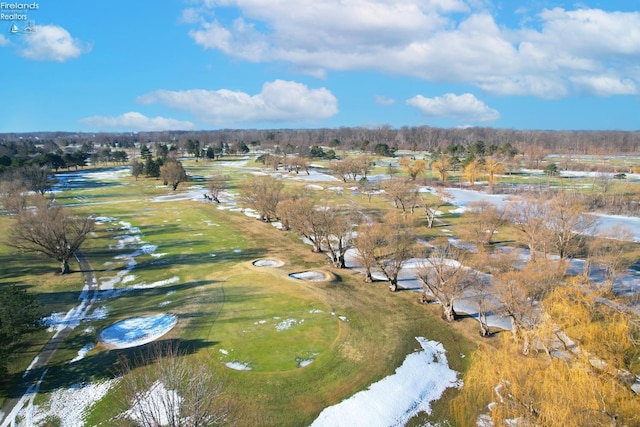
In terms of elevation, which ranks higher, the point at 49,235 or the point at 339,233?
the point at 339,233

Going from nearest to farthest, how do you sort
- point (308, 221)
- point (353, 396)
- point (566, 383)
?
point (566, 383) < point (353, 396) < point (308, 221)

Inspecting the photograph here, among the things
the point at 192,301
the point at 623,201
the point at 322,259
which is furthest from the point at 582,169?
the point at 192,301

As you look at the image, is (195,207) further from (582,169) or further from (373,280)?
(582,169)

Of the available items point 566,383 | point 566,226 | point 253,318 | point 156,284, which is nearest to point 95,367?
point 253,318

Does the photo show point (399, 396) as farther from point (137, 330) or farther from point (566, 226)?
point (566, 226)

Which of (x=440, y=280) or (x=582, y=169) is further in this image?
(x=582, y=169)
